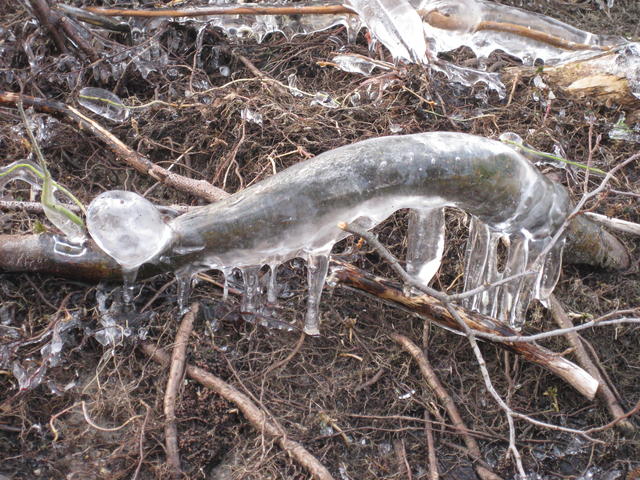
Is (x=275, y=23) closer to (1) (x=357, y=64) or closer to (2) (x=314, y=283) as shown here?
(1) (x=357, y=64)

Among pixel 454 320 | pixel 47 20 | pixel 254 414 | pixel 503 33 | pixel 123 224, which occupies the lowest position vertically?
pixel 254 414

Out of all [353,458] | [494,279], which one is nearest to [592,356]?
[494,279]

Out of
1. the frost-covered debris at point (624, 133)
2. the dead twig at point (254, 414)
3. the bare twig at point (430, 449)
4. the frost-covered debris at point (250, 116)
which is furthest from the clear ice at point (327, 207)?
the frost-covered debris at point (624, 133)

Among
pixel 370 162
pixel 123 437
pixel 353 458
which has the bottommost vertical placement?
pixel 353 458

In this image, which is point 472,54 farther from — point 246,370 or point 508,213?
point 246,370

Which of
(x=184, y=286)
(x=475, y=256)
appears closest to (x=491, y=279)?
(x=475, y=256)

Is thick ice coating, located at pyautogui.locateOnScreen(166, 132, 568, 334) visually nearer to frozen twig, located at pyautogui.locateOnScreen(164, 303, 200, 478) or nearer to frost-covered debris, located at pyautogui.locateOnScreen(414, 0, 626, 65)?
frozen twig, located at pyautogui.locateOnScreen(164, 303, 200, 478)
